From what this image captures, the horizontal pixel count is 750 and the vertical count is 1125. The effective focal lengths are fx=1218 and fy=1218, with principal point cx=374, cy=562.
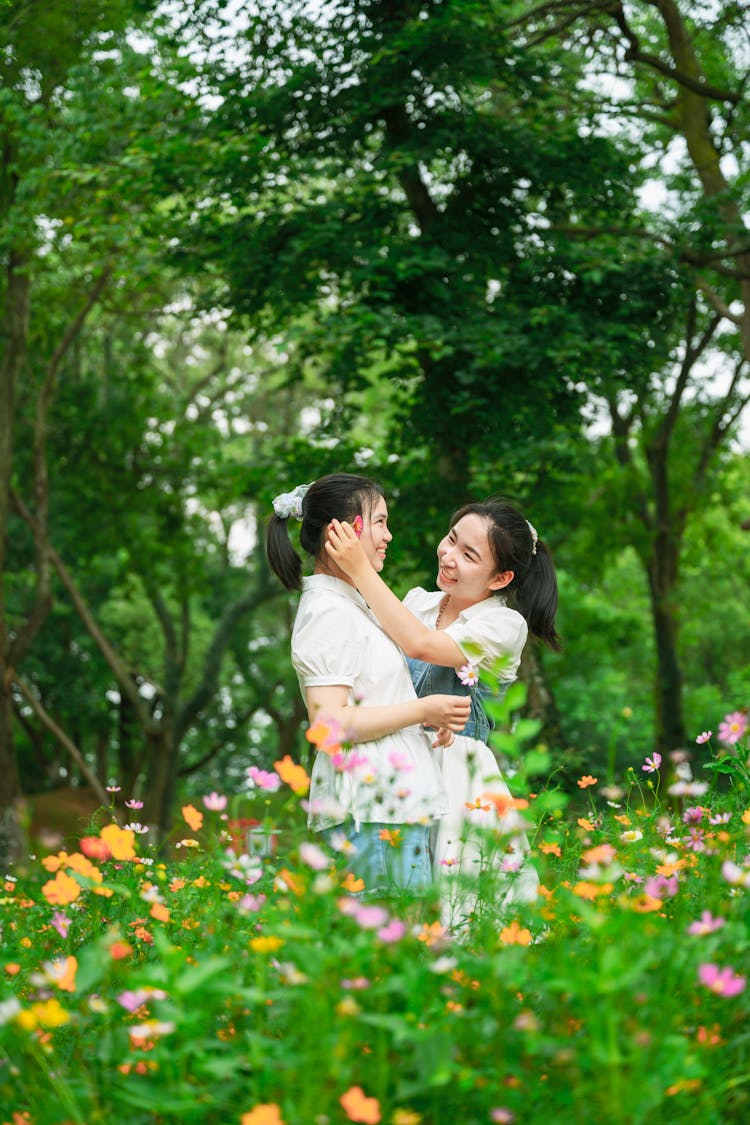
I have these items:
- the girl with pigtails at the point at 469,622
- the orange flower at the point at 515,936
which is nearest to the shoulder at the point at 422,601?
the girl with pigtails at the point at 469,622

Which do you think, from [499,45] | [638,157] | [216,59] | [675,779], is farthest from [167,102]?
[675,779]

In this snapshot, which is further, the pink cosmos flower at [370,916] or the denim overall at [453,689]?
the denim overall at [453,689]

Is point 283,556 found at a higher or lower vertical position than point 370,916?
higher

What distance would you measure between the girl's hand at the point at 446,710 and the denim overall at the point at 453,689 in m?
0.48

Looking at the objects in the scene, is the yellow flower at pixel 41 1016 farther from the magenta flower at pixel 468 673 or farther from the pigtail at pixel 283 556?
the pigtail at pixel 283 556

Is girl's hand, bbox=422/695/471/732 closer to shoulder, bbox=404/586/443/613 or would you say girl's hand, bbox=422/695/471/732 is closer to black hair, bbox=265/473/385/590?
black hair, bbox=265/473/385/590

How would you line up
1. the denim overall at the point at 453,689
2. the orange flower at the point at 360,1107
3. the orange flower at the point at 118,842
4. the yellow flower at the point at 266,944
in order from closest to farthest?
the orange flower at the point at 360,1107 < the yellow flower at the point at 266,944 < the orange flower at the point at 118,842 < the denim overall at the point at 453,689

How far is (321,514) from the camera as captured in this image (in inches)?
150

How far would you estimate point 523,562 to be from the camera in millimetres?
4113

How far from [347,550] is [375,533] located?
0.77 ft

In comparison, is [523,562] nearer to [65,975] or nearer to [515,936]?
[515,936]

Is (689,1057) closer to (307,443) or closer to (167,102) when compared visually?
(307,443)

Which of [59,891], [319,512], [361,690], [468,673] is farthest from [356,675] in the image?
[59,891]

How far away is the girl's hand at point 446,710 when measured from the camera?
3.40 meters
